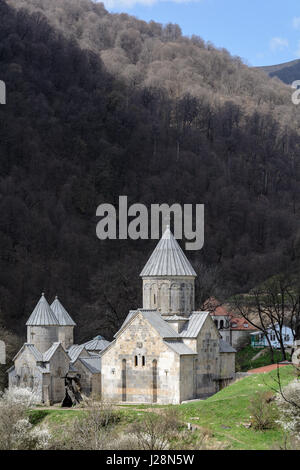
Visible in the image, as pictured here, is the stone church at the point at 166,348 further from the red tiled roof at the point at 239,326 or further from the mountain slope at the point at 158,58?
the mountain slope at the point at 158,58

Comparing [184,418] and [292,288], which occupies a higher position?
[292,288]

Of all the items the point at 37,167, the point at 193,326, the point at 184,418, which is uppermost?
the point at 37,167

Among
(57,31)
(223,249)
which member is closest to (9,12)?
(57,31)

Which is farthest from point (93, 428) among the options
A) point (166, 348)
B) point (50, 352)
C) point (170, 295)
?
point (50, 352)

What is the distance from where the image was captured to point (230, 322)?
202 feet

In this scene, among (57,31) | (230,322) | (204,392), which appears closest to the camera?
(204,392)

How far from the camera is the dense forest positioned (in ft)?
Result: 263

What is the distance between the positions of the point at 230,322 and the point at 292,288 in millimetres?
5956

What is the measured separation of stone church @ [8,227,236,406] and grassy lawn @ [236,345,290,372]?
11.3m

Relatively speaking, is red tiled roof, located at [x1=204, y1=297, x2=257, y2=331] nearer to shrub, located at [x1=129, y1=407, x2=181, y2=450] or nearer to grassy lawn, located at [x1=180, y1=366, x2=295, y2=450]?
grassy lawn, located at [x1=180, y1=366, x2=295, y2=450]

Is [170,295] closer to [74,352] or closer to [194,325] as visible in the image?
[194,325]

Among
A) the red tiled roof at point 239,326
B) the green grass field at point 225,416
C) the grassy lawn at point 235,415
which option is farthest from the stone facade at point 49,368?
the red tiled roof at point 239,326

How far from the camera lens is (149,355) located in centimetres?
3928
